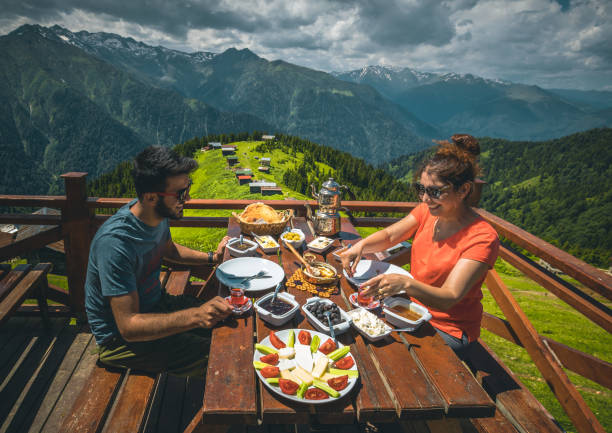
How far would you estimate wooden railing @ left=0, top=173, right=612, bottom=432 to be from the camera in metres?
2.68

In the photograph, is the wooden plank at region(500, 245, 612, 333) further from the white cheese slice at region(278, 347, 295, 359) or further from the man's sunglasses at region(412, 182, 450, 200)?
the white cheese slice at region(278, 347, 295, 359)

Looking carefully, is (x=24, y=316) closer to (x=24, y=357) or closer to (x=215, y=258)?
(x=24, y=357)

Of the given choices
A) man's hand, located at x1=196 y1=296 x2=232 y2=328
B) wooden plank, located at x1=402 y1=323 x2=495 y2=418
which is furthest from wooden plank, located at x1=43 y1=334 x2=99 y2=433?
wooden plank, located at x1=402 y1=323 x2=495 y2=418

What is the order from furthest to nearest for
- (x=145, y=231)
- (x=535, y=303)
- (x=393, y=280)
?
(x=535, y=303) < (x=145, y=231) < (x=393, y=280)

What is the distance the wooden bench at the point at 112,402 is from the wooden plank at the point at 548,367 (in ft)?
11.1

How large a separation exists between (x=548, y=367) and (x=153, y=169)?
12.8 feet

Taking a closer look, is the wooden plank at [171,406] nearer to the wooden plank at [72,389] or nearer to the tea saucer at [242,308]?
the wooden plank at [72,389]

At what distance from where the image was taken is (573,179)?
121m

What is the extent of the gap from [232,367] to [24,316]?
427 cm

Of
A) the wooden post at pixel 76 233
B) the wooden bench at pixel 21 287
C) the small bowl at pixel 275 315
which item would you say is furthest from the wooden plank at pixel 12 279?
the small bowl at pixel 275 315

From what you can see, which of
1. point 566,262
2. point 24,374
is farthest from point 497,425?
point 24,374

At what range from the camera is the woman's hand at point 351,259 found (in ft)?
10.2

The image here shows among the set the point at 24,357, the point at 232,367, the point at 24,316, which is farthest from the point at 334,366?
the point at 24,316

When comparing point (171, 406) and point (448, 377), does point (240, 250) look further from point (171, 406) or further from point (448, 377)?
point (448, 377)
